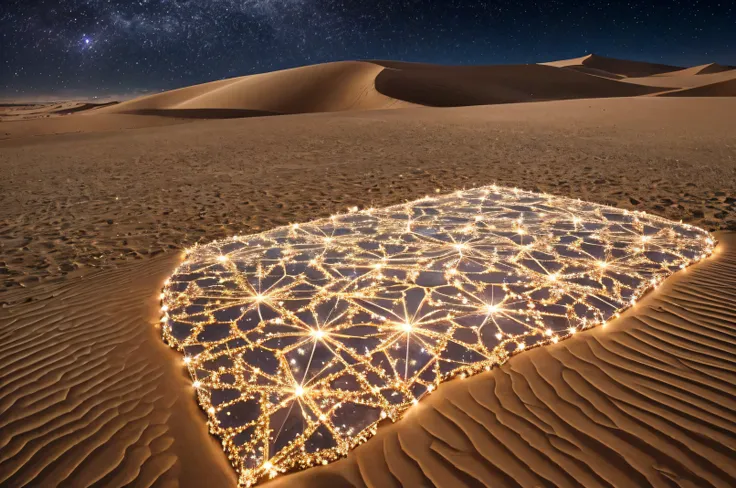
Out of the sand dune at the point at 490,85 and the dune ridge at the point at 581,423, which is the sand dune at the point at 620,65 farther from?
the dune ridge at the point at 581,423

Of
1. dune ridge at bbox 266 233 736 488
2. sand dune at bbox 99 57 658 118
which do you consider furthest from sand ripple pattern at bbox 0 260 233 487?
sand dune at bbox 99 57 658 118

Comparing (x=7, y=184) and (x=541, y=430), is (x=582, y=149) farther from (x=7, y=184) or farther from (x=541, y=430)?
(x=7, y=184)

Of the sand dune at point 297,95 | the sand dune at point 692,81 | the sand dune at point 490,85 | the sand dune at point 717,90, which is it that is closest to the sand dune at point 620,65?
the sand dune at point 692,81

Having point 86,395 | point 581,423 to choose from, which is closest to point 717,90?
point 581,423

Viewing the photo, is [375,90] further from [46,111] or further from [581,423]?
[46,111]

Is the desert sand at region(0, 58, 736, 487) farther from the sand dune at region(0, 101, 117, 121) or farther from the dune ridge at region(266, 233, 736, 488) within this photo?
the sand dune at region(0, 101, 117, 121)

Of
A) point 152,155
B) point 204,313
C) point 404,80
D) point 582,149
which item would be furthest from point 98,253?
point 404,80
